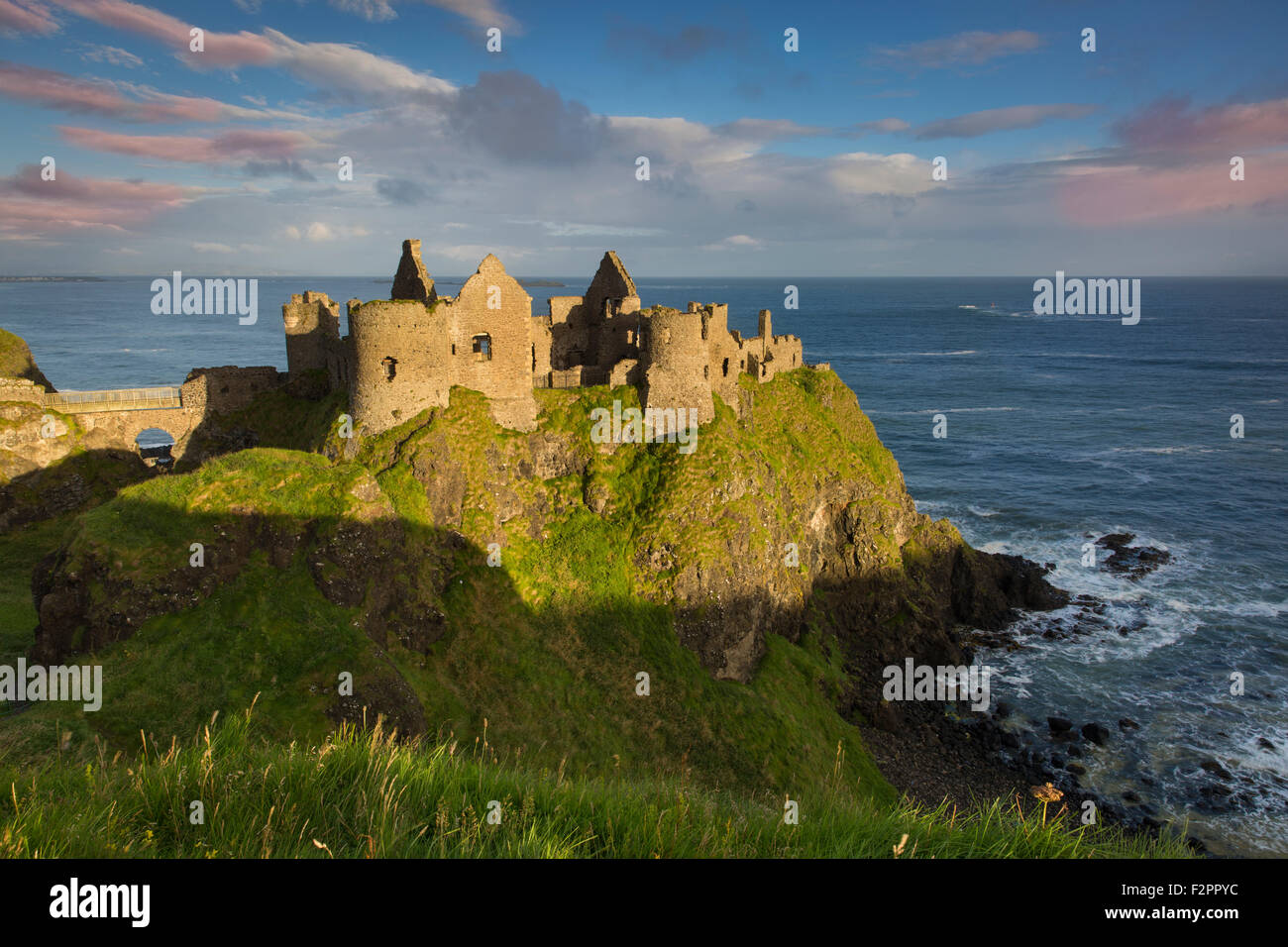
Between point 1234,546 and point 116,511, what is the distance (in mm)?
88457

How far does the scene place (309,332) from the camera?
45.3m

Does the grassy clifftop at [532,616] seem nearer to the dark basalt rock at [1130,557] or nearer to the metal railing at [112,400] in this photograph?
the metal railing at [112,400]

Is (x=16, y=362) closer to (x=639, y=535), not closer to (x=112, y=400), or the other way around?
(x=112, y=400)

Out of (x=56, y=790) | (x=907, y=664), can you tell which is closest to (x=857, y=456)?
(x=907, y=664)

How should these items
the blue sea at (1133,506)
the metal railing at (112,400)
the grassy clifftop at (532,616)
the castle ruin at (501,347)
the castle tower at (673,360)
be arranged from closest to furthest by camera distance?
the grassy clifftop at (532,616)
the castle ruin at (501,347)
the metal railing at (112,400)
the castle tower at (673,360)
the blue sea at (1133,506)

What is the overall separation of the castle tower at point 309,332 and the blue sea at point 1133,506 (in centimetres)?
5201

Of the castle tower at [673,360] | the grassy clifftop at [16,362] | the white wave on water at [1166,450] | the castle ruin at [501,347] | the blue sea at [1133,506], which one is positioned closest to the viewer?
the castle ruin at [501,347]

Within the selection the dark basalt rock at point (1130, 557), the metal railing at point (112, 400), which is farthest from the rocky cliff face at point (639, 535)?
the metal railing at point (112, 400)

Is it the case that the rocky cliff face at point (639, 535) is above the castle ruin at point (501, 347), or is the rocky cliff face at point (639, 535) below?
below

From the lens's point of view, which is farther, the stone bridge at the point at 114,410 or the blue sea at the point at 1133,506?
the blue sea at the point at 1133,506

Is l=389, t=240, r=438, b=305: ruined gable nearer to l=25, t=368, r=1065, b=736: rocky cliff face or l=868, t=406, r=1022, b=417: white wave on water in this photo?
l=25, t=368, r=1065, b=736: rocky cliff face

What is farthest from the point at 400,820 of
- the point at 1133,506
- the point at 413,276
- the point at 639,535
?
the point at 1133,506

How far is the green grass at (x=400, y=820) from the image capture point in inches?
258

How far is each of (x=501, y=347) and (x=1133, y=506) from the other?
7404 cm
